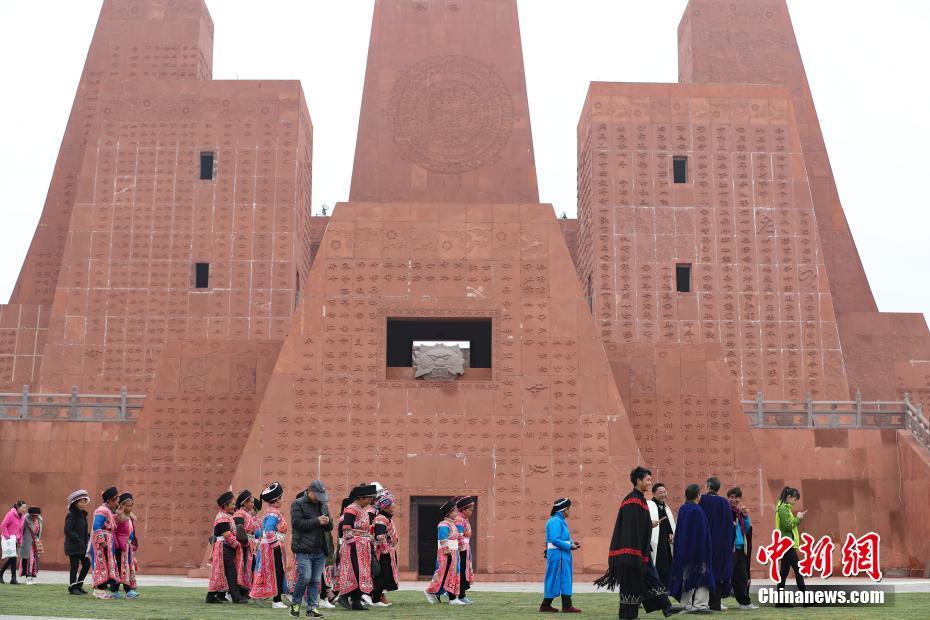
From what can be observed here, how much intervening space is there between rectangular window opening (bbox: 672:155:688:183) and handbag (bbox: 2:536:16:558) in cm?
1533

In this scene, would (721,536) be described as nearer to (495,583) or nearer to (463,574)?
(463,574)

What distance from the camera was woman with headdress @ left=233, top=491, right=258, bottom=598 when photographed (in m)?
12.3

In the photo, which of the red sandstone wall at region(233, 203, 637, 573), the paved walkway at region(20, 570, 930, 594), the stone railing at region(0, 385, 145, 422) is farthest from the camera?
the stone railing at region(0, 385, 145, 422)

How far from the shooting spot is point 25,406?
21172 mm

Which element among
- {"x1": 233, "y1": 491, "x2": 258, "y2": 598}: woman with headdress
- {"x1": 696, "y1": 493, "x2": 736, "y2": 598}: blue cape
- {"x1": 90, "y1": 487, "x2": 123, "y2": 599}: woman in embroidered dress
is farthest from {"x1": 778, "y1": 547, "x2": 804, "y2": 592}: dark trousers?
{"x1": 90, "y1": 487, "x2": 123, "y2": 599}: woman in embroidered dress

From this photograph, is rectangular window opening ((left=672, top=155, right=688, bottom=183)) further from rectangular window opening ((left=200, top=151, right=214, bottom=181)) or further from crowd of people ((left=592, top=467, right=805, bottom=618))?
crowd of people ((left=592, top=467, right=805, bottom=618))

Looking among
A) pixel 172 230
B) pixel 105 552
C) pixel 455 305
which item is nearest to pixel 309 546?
pixel 105 552

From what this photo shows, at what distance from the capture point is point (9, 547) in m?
14.6

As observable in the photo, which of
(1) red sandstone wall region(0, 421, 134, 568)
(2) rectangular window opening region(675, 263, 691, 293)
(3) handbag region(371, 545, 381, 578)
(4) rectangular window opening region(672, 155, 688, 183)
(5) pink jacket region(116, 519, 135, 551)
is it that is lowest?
(3) handbag region(371, 545, 381, 578)

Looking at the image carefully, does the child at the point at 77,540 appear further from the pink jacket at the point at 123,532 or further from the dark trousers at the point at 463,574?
the dark trousers at the point at 463,574

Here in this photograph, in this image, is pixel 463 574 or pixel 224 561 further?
pixel 463 574

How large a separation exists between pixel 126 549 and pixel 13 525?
2.56 metres

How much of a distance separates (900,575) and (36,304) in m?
18.6

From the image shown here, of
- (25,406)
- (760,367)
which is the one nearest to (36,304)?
(25,406)
